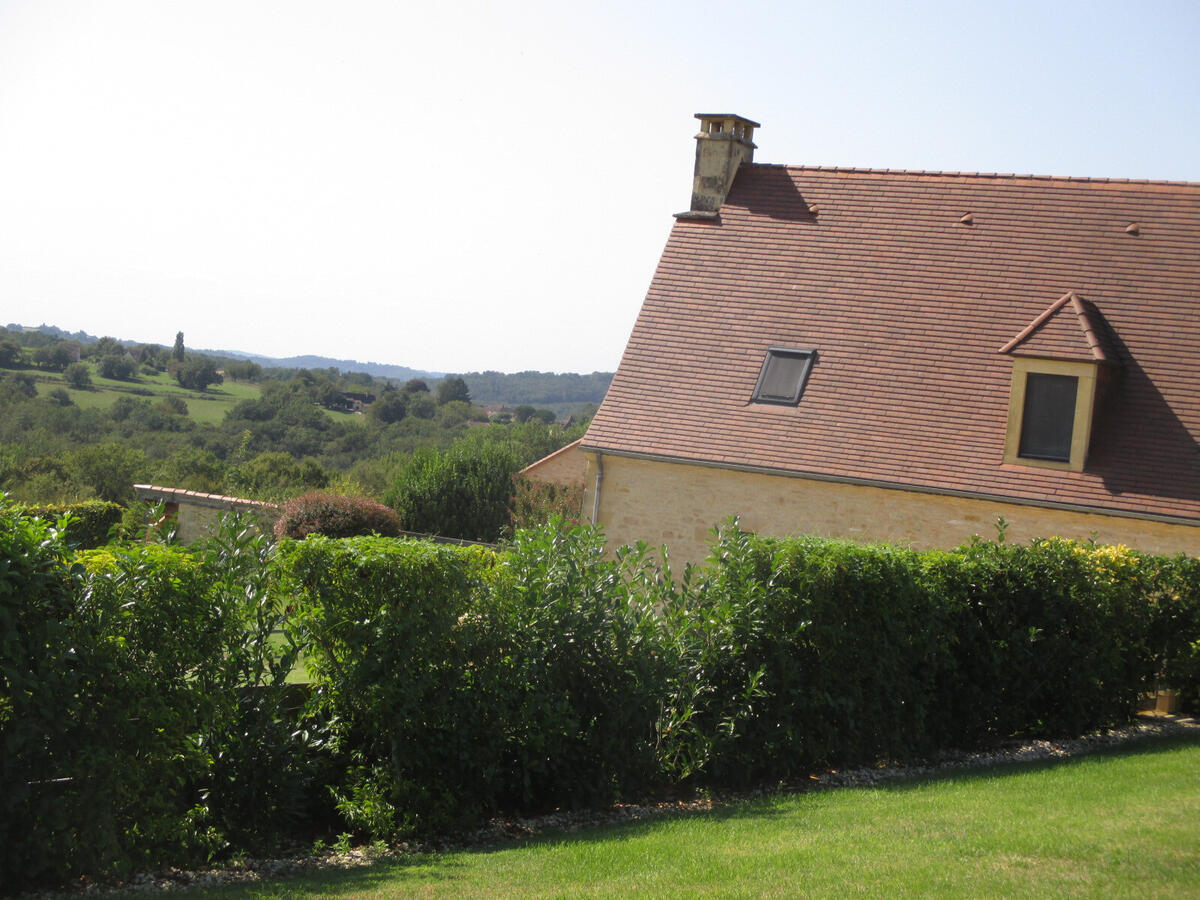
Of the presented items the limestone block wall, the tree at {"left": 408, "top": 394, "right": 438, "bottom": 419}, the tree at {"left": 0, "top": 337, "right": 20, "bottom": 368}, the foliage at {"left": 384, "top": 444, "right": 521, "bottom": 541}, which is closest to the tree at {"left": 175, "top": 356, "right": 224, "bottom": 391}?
the tree at {"left": 0, "top": 337, "right": 20, "bottom": 368}

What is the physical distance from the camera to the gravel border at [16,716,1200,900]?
6.14 m

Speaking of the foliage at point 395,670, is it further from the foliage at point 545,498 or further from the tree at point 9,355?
the tree at point 9,355

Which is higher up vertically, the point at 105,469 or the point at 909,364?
the point at 909,364

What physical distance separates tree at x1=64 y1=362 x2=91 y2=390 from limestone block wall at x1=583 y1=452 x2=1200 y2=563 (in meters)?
69.2

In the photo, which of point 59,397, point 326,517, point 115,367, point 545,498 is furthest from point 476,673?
point 115,367

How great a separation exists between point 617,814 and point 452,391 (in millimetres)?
94591

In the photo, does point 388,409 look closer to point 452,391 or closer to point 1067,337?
point 452,391

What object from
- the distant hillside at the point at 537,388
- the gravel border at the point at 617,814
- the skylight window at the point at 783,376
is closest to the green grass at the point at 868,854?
the gravel border at the point at 617,814

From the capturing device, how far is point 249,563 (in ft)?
22.8

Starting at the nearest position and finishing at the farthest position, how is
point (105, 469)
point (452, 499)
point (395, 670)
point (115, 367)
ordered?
point (395, 670) → point (452, 499) → point (105, 469) → point (115, 367)

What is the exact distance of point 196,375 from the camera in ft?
288

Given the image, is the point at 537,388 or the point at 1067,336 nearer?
the point at 1067,336

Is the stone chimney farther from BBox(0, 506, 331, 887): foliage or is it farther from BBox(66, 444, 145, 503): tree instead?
BBox(66, 444, 145, 503): tree

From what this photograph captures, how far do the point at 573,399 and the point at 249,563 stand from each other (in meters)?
127
